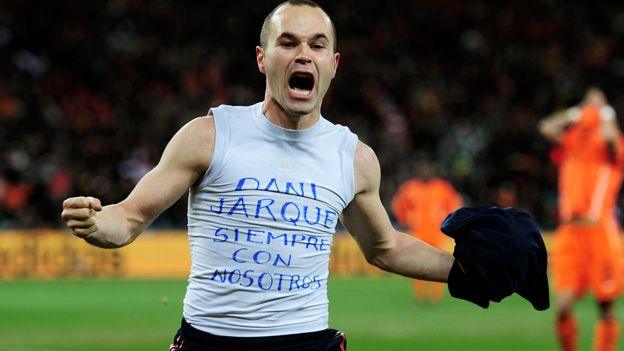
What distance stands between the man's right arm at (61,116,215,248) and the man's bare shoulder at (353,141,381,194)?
1.96 feet

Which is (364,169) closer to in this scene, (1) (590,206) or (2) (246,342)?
(2) (246,342)

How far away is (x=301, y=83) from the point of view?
4473 mm

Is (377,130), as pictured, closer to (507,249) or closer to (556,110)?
(556,110)

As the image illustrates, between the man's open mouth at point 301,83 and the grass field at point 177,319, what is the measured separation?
7.55 meters

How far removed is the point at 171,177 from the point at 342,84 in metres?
21.3

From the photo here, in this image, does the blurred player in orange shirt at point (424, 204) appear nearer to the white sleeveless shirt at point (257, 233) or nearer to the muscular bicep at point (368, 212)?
the muscular bicep at point (368, 212)

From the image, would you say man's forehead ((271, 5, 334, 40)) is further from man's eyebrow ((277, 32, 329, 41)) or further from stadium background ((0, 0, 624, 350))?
stadium background ((0, 0, 624, 350))

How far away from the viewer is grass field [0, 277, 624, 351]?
41.1ft

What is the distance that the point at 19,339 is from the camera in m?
12.7

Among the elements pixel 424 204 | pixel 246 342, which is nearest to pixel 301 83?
pixel 246 342

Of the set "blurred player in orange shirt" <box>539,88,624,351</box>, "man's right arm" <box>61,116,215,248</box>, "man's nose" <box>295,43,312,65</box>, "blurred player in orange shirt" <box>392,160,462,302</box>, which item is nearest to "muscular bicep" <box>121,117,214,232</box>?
"man's right arm" <box>61,116,215,248</box>

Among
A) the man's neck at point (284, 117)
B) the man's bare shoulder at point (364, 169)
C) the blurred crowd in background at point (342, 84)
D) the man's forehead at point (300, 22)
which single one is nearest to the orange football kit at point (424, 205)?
the blurred crowd in background at point (342, 84)

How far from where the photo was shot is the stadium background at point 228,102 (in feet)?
65.7

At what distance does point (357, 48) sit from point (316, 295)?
22.6m
